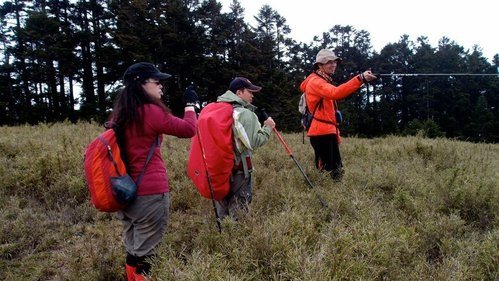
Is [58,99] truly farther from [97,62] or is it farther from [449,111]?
[449,111]


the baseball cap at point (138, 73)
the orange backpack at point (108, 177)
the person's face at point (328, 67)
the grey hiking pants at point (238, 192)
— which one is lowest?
the grey hiking pants at point (238, 192)

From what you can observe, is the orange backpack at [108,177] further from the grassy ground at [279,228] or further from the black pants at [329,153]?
the black pants at [329,153]

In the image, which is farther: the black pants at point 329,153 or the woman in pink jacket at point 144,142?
the black pants at point 329,153

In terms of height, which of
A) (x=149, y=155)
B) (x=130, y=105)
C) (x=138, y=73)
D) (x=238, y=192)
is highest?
(x=138, y=73)

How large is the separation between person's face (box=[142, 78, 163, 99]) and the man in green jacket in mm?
883

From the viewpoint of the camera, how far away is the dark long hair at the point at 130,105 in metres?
3.01

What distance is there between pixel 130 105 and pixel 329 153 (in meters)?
3.54

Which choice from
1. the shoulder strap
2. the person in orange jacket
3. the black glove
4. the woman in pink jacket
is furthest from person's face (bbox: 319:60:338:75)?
the shoulder strap

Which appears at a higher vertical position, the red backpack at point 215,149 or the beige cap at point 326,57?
the beige cap at point 326,57

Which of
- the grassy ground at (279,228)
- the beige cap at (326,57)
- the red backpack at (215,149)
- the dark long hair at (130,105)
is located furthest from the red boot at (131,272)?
the beige cap at (326,57)

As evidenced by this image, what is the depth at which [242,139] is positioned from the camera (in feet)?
12.2

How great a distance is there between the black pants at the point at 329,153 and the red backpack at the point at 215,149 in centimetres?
225

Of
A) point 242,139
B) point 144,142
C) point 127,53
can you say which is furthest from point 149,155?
point 127,53

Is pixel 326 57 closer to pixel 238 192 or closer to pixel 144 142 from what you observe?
pixel 238 192
